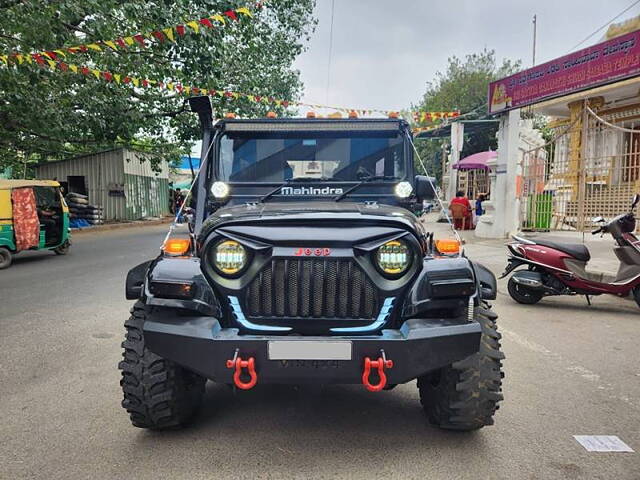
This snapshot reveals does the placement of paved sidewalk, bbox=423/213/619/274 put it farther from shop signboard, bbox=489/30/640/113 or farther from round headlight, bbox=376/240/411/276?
round headlight, bbox=376/240/411/276

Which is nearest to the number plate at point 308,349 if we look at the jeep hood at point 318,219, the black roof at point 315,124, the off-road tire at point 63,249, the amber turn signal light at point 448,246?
the jeep hood at point 318,219

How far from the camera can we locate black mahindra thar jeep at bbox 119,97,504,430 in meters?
2.56

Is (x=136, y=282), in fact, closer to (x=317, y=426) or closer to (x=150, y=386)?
(x=150, y=386)

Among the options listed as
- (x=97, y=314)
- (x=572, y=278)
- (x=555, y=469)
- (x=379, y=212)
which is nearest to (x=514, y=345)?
(x=572, y=278)

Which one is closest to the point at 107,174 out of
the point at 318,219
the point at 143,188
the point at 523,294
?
the point at 143,188

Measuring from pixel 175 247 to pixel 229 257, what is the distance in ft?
1.43

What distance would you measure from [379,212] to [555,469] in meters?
1.59

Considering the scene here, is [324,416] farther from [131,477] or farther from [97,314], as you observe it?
[97,314]

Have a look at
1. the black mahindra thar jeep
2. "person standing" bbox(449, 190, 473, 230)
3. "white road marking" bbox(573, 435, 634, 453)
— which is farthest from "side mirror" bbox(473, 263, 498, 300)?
"person standing" bbox(449, 190, 473, 230)

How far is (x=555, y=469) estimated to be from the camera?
2.69m

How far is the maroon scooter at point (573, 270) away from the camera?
22.0 feet

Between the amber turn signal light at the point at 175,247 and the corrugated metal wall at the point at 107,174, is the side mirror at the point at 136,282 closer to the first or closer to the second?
the amber turn signal light at the point at 175,247

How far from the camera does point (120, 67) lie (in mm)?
12180

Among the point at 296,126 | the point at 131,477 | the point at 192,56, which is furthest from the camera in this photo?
the point at 192,56
